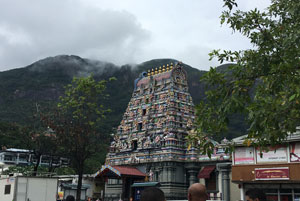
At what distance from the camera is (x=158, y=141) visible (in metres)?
38.3

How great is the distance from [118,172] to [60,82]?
401ft

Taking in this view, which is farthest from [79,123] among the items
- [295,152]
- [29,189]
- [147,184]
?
[295,152]

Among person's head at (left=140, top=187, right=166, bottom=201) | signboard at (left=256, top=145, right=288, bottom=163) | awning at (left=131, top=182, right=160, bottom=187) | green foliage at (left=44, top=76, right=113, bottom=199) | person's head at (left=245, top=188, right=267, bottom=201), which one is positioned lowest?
awning at (left=131, top=182, right=160, bottom=187)

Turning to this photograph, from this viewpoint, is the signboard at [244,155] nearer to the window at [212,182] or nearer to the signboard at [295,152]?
the signboard at [295,152]

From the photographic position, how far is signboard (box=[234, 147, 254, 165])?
981 inches

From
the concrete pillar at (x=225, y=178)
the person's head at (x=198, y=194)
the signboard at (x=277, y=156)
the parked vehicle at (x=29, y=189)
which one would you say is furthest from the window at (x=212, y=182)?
the person's head at (x=198, y=194)

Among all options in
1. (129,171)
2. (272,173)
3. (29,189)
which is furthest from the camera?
(129,171)

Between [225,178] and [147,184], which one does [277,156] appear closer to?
[225,178]

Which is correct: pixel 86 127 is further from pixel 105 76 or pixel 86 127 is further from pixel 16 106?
pixel 105 76

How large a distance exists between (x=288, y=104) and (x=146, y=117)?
3115cm

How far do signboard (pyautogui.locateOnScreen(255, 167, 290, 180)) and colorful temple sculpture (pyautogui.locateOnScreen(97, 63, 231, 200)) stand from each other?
34.8 feet

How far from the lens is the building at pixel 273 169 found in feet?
74.9

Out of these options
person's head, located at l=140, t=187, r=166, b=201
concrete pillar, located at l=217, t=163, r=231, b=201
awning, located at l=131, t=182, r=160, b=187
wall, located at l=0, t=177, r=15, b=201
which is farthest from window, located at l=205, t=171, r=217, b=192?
person's head, located at l=140, t=187, r=166, b=201

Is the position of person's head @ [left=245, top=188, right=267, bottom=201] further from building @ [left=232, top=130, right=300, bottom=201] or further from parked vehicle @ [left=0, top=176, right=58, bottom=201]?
building @ [left=232, top=130, right=300, bottom=201]
